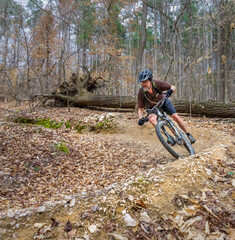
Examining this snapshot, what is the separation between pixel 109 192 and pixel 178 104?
9.13 m

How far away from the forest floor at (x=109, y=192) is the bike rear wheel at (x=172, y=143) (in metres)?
0.47

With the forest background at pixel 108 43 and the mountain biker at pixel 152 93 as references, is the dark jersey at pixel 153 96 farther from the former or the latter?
the forest background at pixel 108 43

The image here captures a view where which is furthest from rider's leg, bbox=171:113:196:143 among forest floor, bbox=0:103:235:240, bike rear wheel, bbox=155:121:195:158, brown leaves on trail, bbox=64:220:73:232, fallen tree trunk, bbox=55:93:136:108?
fallen tree trunk, bbox=55:93:136:108

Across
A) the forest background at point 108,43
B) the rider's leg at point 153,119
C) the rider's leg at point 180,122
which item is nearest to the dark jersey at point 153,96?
the rider's leg at point 153,119

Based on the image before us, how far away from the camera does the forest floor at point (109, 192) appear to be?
2270mm

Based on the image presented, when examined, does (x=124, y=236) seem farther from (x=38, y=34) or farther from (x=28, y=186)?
(x=38, y=34)

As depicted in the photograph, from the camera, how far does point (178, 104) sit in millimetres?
11016

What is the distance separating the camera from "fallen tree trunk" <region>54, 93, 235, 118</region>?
32.9 feet

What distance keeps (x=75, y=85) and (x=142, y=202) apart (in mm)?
12394

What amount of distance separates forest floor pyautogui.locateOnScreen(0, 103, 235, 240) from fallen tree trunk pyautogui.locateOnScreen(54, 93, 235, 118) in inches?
191

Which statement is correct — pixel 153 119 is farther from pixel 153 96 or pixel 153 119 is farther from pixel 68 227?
pixel 68 227

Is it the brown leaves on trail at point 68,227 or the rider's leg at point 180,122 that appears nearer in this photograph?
the brown leaves on trail at point 68,227

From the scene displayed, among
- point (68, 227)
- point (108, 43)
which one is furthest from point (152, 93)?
point (108, 43)

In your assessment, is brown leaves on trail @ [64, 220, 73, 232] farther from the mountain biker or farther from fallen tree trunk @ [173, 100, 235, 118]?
fallen tree trunk @ [173, 100, 235, 118]
